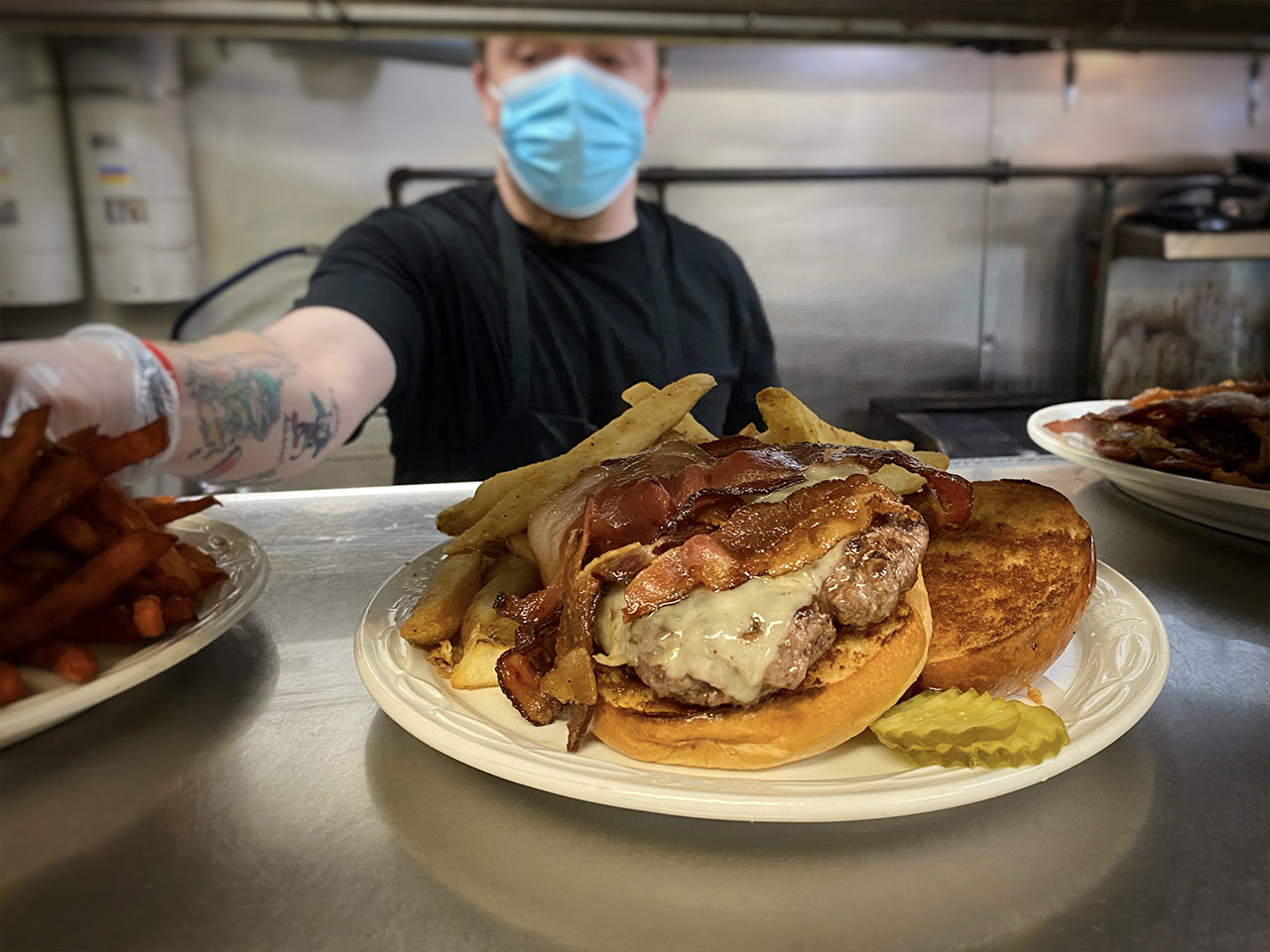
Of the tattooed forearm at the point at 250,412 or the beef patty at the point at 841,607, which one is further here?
the tattooed forearm at the point at 250,412

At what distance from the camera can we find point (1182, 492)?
55.6 inches

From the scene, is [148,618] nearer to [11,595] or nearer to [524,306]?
[11,595]

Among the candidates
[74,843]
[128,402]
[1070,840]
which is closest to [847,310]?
[128,402]

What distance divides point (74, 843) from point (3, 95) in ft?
8.52

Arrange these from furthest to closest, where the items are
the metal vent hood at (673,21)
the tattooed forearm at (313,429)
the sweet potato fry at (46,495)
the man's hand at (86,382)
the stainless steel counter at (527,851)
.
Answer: the metal vent hood at (673,21), the tattooed forearm at (313,429), the man's hand at (86,382), the sweet potato fry at (46,495), the stainless steel counter at (527,851)

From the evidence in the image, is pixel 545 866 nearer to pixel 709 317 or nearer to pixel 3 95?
pixel 709 317

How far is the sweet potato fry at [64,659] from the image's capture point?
2.76 ft

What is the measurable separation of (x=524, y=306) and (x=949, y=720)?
6.29 ft

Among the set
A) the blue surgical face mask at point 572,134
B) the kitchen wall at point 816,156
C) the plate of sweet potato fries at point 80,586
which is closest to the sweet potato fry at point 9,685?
the plate of sweet potato fries at point 80,586

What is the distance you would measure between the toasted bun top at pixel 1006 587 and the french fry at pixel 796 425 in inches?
7.6

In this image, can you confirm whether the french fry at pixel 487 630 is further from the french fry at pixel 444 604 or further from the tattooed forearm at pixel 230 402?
the tattooed forearm at pixel 230 402

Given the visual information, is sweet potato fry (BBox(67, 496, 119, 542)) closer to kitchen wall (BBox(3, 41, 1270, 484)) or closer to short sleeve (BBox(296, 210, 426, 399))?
short sleeve (BBox(296, 210, 426, 399))

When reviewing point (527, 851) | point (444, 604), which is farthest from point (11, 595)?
point (527, 851)

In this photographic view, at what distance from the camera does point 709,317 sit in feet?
7.63
